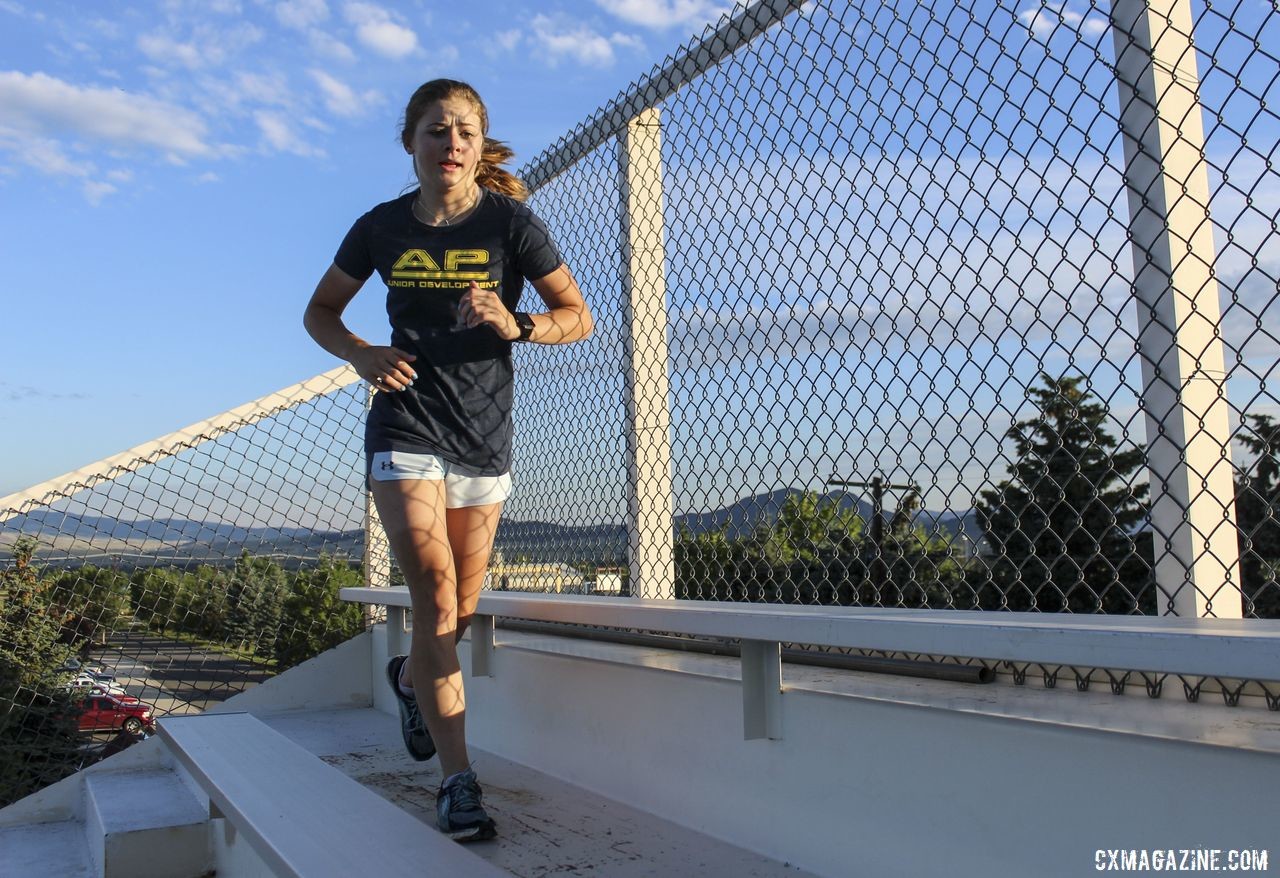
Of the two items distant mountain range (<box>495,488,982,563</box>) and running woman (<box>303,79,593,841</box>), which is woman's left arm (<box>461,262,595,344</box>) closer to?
running woman (<box>303,79,593,841</box>)

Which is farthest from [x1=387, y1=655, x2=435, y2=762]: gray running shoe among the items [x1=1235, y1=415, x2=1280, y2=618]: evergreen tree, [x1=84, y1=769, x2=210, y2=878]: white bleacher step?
[x1=1235, y1=415, x2=1280, y2=618]: evergreen tree

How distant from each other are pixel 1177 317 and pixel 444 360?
1499mm

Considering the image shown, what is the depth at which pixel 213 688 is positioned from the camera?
4.96 m

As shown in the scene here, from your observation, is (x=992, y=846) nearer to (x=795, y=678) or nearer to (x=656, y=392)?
(x=795, y=678)

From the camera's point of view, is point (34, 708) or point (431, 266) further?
point (34, 708)

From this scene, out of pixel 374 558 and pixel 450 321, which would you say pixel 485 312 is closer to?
pixel 450 321

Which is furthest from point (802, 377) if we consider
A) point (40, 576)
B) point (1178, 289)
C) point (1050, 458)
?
point (40, 576)

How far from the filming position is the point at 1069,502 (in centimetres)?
207

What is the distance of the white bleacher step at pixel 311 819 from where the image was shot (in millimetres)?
1670

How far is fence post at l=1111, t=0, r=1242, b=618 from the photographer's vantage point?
1.74m

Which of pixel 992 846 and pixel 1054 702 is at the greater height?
pixel 1054 702

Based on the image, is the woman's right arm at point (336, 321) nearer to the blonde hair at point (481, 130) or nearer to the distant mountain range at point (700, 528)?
the blonde hair at point (481, 130)

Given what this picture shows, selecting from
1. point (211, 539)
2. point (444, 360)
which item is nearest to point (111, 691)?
point (211, 539)

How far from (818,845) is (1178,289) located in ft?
3.97
